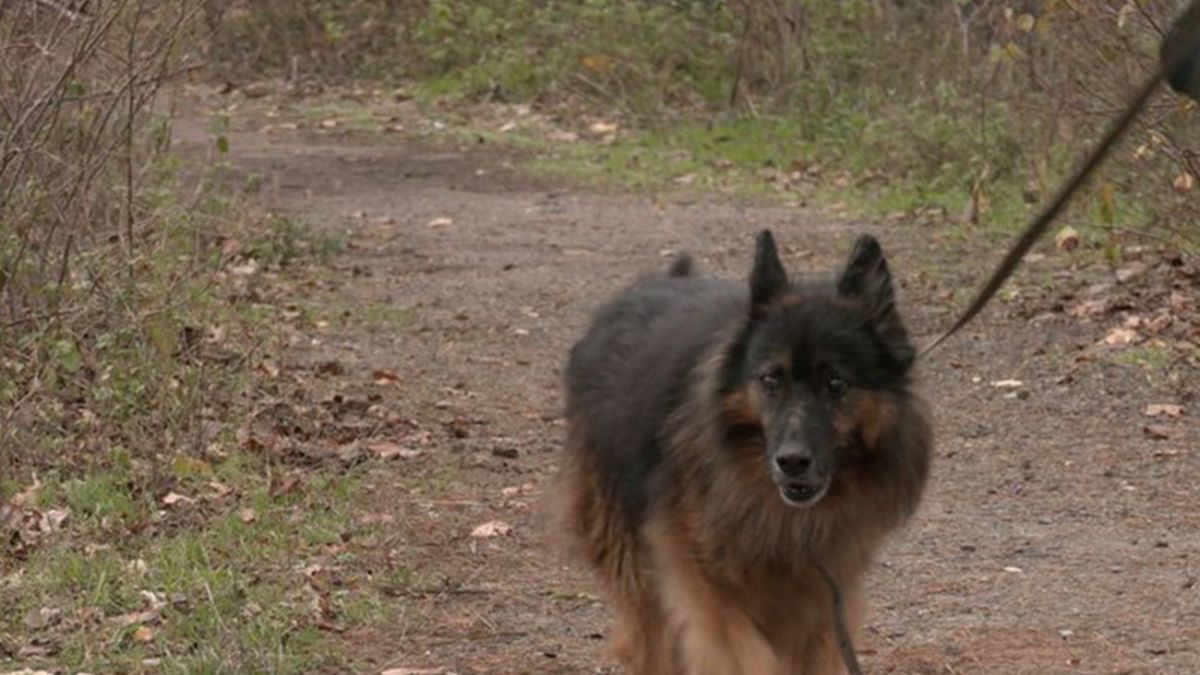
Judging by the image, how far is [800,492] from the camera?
5.61 m

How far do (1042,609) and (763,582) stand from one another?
5.79ft

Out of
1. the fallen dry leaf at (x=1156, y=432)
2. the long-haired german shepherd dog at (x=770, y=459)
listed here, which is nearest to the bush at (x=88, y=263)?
the long-haired german shepherd dog at (x=770, y=459)

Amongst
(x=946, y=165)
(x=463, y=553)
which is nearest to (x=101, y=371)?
(x=463, y=553)

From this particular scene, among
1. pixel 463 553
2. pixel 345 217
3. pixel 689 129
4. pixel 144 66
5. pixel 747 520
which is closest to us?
pixel 747 520

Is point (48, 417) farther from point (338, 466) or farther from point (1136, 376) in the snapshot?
point (1136, 376)

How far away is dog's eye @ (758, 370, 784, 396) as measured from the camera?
574 centimetres

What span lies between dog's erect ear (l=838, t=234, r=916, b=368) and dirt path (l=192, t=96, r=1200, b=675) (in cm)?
126

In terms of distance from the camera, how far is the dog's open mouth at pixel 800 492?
5605 mm

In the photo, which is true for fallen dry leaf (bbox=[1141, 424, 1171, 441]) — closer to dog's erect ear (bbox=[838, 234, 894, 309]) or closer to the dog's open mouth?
dog's erect ear (bbox=[838, 234, 894, 309])

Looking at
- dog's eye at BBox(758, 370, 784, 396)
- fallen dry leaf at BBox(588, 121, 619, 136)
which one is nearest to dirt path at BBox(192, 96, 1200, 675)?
dog's eye at BBox(758, 370, 784, 396)

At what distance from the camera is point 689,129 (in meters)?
22.2

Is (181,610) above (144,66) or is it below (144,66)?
below

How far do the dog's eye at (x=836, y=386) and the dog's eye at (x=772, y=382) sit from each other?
0.40ft

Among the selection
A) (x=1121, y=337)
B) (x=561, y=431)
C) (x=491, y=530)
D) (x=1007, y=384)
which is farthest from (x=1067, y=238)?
(x=491, y=530)
